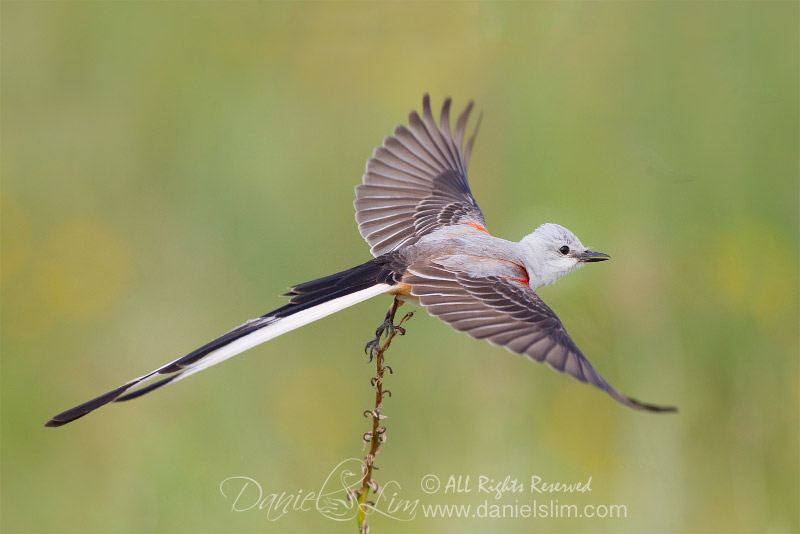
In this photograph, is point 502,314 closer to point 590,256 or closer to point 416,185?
point 590,256

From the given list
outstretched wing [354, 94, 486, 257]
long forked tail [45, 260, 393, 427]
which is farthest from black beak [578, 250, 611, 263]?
long forked tail [45, 260, 393, 427]

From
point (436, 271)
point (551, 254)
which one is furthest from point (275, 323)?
point (551, 254)

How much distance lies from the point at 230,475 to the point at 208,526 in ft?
1.24

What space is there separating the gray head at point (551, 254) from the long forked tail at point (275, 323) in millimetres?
771

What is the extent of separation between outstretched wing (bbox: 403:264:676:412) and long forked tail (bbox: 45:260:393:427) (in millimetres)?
216

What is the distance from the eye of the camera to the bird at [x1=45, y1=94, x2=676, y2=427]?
293cm

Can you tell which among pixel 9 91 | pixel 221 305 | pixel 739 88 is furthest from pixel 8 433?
pixel 739 88

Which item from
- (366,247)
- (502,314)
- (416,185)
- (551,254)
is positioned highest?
(416,185)

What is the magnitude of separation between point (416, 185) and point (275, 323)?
2.08 m

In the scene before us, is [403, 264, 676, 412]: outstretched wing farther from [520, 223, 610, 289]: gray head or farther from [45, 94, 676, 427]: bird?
[520, 223, 610, 289]: gray head

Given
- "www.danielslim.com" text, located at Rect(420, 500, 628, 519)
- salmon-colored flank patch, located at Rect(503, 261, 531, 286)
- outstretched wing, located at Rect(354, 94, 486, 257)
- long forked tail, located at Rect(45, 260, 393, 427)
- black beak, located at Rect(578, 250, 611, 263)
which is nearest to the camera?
long forked tail, located at Rect(45, 260, 393, 427)

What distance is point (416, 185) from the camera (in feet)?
16.6

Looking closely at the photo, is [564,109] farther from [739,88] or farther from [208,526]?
Answer: [208,526]

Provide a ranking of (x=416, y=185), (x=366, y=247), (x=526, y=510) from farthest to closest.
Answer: (x=366, y=247)
(x=416, y=185)
(x=526, y=510)
